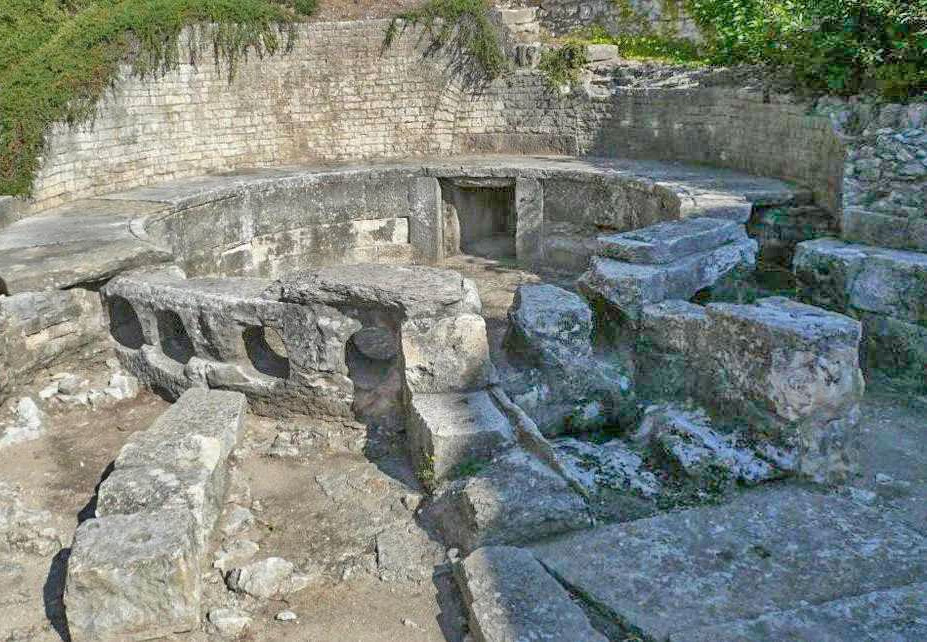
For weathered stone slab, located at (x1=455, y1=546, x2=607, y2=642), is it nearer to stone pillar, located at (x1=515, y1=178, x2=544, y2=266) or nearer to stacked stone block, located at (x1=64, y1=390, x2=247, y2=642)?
stacked stone block, located at (x1=64, y1=390, x2=247, y2=642)

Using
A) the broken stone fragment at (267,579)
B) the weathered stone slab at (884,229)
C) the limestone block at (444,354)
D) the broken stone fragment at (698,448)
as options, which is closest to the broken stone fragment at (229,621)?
the broken stone fragment at (267,579)

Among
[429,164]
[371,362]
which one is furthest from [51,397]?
[429,164]

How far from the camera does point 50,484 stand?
5.43 m

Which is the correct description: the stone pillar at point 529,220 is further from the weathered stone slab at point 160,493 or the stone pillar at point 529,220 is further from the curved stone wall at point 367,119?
the weathered stone slab at point 160,493

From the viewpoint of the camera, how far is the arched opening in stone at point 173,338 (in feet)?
23.1

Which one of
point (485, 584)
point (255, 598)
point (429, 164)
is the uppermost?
point (429, 164)

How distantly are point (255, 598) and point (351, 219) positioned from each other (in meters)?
8.50

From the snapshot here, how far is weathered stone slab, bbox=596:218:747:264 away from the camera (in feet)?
22.7

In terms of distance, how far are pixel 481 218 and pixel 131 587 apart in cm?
1017

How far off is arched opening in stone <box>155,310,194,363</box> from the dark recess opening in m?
6.01

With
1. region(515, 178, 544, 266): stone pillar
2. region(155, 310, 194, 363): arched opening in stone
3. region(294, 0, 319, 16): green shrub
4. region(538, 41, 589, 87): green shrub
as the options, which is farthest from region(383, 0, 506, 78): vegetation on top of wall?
region(155, 310, 194, 363): arched opening in stone

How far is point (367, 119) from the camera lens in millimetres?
13469

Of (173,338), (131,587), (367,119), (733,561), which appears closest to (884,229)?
(733,561)

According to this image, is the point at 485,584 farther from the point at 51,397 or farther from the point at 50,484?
the point at 51,397
